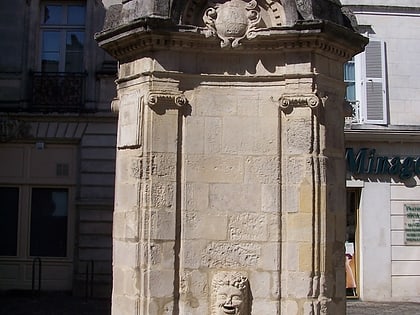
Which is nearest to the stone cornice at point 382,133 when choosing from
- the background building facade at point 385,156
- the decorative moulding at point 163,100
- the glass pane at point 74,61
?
the background building facade at point 385,156

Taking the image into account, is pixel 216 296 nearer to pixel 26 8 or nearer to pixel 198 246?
pixel 198 246

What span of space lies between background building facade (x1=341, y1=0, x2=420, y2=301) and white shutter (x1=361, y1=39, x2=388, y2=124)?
0.08ft

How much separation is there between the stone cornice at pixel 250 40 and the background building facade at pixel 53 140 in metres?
10.3

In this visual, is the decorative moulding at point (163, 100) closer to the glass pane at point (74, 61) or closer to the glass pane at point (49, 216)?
the glass pane at point (49, 216)

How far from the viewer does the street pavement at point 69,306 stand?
43.5 feet

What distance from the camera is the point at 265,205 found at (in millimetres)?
5645

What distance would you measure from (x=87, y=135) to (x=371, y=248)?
23.9 ft

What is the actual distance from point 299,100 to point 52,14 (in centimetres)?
1243

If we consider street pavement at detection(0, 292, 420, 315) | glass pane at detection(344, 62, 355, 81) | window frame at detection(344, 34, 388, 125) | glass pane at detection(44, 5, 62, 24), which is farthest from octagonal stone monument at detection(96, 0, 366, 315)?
glass pane at detection(44, 5, 62, 24)

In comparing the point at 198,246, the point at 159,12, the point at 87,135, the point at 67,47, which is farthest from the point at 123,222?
the point at 67,47

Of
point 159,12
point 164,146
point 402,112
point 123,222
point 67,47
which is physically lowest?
point 123,222

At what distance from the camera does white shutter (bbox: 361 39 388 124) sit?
16094 millimetres

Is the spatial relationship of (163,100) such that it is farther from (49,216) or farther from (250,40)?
(49,216)

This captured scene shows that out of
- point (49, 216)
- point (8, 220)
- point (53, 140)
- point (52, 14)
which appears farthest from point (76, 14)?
point (8, 220)
